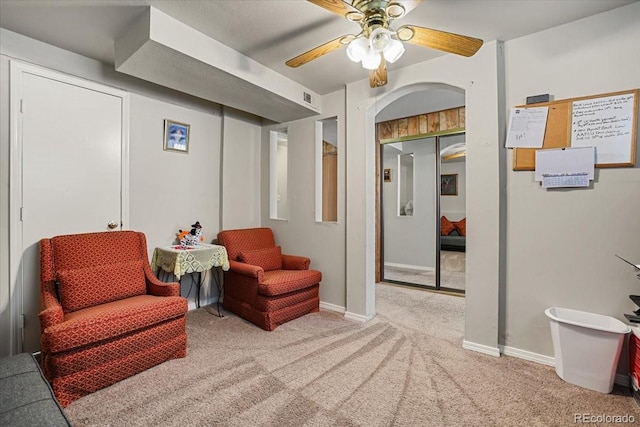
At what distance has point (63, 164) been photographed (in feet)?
8.29

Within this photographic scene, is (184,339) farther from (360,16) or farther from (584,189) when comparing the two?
(584,189)

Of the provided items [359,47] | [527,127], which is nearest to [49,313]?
[359,47]

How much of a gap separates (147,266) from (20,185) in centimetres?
110

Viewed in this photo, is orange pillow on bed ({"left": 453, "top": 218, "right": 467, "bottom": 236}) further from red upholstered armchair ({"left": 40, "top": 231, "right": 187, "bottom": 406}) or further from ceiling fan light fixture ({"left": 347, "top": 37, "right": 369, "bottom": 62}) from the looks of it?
red upholstered armchair ({"left": 40, "top": 231, "right": 187, "bottom": 406})

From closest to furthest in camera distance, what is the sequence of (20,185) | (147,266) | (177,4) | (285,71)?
(177,4) → (20,185) → (147,266) → (285,71)

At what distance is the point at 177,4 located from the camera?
6.55 feet

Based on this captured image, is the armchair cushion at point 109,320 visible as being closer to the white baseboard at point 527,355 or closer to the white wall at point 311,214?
the white wall at point 311,214

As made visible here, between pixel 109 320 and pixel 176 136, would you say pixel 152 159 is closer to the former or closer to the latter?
pixel 176 136

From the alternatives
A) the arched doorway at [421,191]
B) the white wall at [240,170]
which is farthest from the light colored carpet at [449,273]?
the white wall at [240,170]

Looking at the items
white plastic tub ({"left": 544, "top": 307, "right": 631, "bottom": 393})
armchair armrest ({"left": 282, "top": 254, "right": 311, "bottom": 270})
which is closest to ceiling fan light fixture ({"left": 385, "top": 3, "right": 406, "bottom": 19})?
white plastic tub ({"left": 544, "top": 307, "right": 631, "bottom": 393})

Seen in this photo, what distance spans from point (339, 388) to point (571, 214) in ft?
6.79

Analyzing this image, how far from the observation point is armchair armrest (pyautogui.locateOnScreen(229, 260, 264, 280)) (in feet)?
9.76

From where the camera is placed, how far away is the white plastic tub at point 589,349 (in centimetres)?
187

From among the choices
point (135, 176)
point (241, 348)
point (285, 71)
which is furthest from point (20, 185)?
point (285, 71)
